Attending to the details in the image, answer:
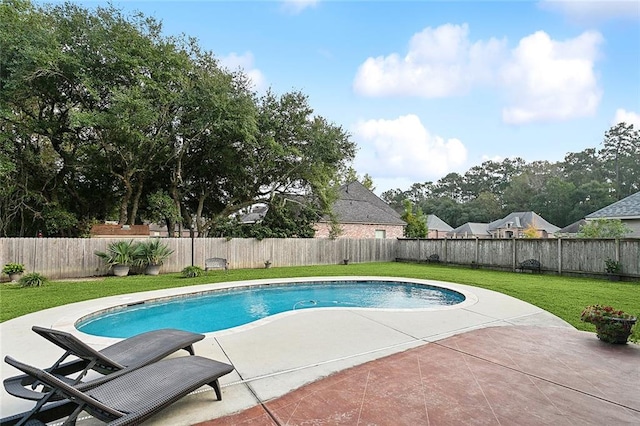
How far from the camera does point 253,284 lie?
10.5 meters

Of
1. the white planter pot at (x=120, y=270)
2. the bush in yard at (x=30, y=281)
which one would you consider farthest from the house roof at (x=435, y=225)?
the bush in yard at (x=30, y=281)

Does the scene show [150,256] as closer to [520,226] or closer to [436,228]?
[436,228]

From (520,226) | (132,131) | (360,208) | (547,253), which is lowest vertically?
(547,253)

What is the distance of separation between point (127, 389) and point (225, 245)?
1357 centimetres

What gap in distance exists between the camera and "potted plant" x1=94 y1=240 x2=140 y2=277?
12.8m

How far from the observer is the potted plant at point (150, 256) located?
13.2 meters

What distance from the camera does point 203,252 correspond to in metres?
15.2

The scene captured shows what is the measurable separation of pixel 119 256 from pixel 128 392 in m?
11.9

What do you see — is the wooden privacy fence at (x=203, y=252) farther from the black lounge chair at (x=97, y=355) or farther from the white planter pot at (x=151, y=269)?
the black lounge chair at (x=97, y=355)

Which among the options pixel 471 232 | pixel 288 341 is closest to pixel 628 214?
pixel 288 341

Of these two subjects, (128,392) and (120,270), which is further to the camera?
(120,270)

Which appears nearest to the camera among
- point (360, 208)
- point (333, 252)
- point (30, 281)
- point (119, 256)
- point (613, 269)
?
point (30, 281)

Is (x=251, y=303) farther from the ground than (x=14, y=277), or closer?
closer

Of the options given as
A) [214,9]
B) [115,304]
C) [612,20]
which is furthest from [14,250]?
[612,20]
